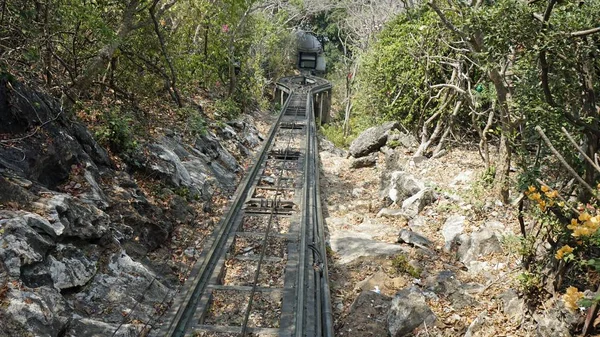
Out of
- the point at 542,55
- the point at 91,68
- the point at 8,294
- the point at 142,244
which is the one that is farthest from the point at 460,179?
the point at 8,294

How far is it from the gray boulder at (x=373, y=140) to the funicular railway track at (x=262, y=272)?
146 inches

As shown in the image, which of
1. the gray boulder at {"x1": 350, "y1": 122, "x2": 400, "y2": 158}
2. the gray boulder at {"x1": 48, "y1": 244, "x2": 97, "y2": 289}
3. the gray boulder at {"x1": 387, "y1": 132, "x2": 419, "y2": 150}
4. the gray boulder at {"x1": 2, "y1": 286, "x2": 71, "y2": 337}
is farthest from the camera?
the gray boulder at {"x1": 350, "y1": 122, "x2": 400, "y2": 158}

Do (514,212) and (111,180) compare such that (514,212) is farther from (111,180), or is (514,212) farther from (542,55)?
(111,180)

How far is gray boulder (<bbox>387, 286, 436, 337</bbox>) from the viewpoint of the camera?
573 centimetres

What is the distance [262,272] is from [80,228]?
9.49 ft

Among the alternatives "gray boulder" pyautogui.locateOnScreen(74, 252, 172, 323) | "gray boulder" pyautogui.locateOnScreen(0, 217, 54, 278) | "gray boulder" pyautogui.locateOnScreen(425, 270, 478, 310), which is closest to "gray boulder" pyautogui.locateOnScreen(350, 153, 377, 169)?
"gray boulder" pyautogui.locateOnScreen(425, 270, 478, 310)

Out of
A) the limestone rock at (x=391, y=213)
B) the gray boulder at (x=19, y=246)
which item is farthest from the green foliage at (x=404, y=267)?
the gray boulder at (x=19, y=246)

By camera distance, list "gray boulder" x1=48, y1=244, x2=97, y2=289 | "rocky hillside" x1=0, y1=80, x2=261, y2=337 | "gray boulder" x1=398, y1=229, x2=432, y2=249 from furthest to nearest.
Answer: "gray boulder" x1=398, y1=229, x2=432, y2=249, "gray boulder" x1=48, y1=244, x2=97, y2=289, "rocky hillside" x1=0, y1=80, x2=261, y2=337

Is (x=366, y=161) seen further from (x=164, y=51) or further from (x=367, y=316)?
(x=367, y=316)

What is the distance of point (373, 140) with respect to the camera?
15.5 metres

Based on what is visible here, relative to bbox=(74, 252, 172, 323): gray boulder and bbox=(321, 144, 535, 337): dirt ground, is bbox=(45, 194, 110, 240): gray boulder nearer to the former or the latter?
bbox=(74, 252, 172, 323): gray boulder

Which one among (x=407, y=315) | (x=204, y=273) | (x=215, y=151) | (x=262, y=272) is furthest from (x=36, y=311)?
(x=215, y=151)

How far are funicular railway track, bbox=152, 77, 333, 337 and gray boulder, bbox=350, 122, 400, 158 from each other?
370 cm

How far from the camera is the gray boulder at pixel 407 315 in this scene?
5734mm
